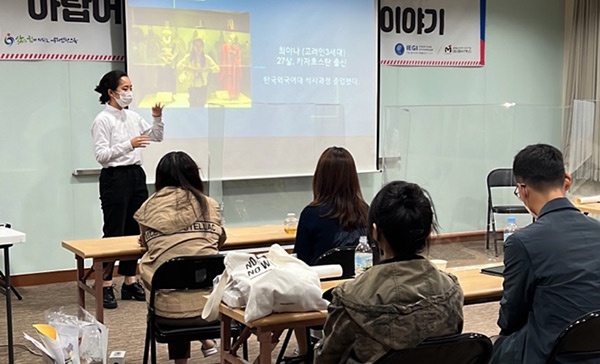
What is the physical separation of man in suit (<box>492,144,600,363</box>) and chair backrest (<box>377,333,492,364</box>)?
26 cm

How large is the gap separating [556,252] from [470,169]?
392 centimetres

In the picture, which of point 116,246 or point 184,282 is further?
point 116,246

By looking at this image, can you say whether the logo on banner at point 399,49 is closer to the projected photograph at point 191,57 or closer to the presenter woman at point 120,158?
the projected photograph at point 191,57

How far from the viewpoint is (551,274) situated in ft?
6.73

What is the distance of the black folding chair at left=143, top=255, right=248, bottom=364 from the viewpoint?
297 centimetres

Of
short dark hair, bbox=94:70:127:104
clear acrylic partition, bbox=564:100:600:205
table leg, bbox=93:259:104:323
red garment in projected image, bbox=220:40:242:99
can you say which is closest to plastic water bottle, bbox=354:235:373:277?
table leg, bbox=93:259:104:323

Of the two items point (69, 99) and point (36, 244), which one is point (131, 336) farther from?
point (69, 99)

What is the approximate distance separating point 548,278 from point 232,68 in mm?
4126

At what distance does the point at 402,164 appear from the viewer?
5.32m

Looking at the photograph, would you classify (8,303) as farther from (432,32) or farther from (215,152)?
(432,32)

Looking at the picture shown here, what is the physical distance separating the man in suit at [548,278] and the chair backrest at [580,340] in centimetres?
4

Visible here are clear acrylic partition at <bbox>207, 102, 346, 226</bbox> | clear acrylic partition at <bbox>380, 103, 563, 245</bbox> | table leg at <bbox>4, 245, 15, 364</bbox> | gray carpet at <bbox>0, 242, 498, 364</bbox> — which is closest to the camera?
table leg at <bbox>4, 245, 15, 364</bbox>

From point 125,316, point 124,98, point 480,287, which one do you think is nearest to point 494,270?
point 480,287

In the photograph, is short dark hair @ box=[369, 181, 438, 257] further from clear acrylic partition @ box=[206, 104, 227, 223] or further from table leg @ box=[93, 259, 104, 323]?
clear acrylic partition @ box=[206, 104, 227, 223]
